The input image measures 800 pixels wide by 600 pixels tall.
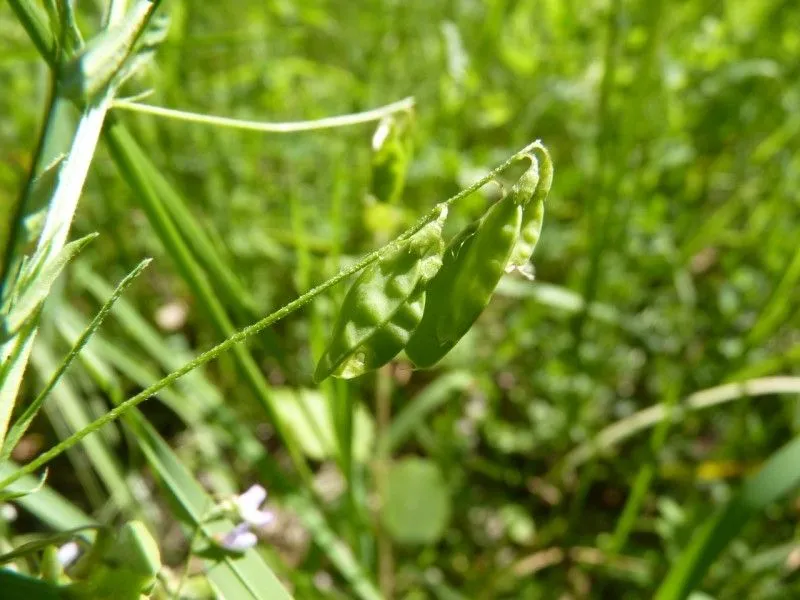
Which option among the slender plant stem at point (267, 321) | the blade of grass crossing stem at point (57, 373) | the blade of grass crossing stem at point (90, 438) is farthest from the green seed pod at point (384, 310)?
the blade of grass crossing stem at point (90, 438)

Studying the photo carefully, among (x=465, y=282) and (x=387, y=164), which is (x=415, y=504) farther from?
(x=465, y=282)

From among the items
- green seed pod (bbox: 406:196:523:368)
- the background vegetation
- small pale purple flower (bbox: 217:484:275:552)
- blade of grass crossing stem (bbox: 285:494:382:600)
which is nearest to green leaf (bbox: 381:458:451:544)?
the background vegetation

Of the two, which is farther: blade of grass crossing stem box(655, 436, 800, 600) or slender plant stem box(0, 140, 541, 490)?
blade of grass crossing stem box(655, 436, 800, 600)

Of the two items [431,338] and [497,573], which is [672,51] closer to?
[497,573]

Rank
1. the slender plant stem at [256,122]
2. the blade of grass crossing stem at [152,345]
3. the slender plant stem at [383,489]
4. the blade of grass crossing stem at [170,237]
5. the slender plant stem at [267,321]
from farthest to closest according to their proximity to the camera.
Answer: the slender plant stem at [383,489]
the blade of grass crossing stem at [152,345]
the blade of grass crossing stem at [170,237]
the slender plant stem at [256,122]
the slender plant stem at [267,321]

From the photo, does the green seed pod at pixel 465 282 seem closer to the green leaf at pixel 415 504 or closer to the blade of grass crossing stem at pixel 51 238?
the blade of grass crossing stem at pixel 51 238

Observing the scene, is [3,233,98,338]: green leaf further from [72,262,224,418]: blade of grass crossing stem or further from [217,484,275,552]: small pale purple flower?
[72,262,224,418]: blade of grass crossing stem

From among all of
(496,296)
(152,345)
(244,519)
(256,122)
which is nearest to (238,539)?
(244,519)
